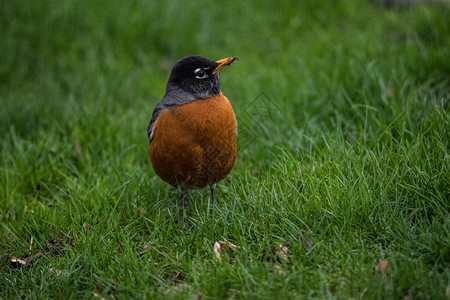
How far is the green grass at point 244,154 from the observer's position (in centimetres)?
288

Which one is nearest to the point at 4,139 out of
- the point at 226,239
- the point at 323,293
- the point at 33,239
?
the point at 33,239

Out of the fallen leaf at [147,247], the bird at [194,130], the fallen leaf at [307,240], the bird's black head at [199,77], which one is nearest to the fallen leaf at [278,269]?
the fallen leaf at [307,240]

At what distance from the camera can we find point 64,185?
4656mm

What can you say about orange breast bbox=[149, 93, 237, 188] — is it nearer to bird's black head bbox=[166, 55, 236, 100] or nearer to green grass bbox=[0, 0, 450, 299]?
bird's black head bbox=[166, 55, 236, 100]

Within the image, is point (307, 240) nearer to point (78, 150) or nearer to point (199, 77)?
point (199, 77)

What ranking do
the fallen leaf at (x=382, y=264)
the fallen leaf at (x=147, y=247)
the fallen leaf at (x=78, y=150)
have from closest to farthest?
the fallen leaf at (x=382, y=264), the fallen leaf at (x=147, y=247), the fallen leaf at (x=78, y=150)

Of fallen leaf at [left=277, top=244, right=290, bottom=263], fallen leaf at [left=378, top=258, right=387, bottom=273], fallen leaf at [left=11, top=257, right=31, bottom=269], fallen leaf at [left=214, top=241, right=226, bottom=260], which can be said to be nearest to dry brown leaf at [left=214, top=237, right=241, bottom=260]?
fallen leaf at [left=214, top=241, right=226, bottom=260]

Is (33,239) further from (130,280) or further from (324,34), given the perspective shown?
(324,34)

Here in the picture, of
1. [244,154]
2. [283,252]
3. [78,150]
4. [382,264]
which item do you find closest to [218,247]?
A: [283,252]

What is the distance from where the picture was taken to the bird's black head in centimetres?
384

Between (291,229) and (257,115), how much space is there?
6.62 ft

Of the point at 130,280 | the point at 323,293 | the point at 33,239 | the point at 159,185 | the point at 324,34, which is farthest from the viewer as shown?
the point at 324,34

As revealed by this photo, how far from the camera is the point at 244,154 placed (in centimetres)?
464

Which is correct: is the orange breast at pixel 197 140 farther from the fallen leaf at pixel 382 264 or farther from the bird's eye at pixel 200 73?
the fallen leaf at pixel 382 264
